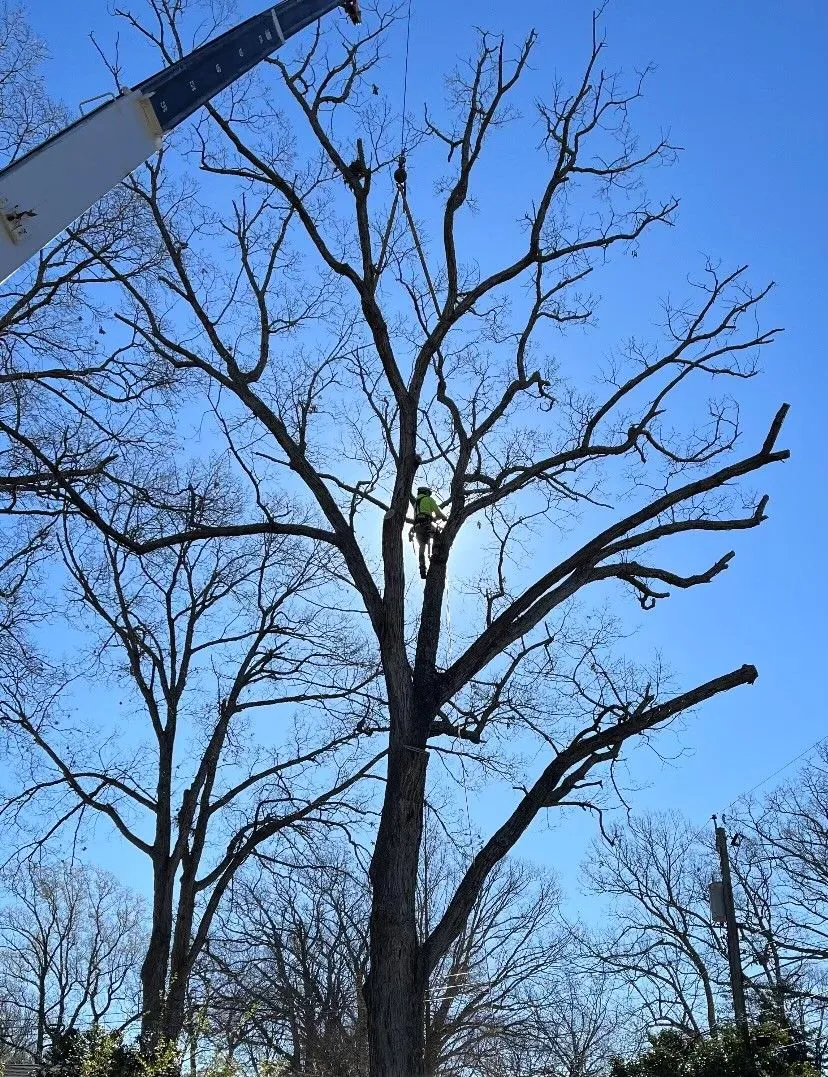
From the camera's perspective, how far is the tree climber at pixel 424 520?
10797mm

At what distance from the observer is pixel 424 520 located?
10.8 m

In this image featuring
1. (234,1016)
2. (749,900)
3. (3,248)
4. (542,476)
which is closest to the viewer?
(3,248)

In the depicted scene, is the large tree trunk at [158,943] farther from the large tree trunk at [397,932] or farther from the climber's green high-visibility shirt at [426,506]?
the climber's green high-visibility shirt at [426,506]

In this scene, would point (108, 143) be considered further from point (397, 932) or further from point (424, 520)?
point (397, 932)

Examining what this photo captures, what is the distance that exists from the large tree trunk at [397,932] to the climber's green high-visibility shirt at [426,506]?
244 cm

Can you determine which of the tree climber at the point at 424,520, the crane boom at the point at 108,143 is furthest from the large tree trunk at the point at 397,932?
the crane boom at the point at 108,143

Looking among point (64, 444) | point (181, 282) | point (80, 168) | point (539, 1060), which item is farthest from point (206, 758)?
point (539, 1060)

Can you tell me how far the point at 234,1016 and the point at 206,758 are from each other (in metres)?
7.38

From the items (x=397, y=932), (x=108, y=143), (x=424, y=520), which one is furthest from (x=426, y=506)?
(x=108, y=143)

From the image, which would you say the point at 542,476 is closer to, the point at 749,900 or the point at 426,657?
the point at 426,657

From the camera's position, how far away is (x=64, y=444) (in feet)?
36.1

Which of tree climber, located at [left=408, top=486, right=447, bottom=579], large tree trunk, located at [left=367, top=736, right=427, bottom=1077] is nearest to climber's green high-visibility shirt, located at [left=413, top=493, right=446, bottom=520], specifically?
tree climber, located at [left=408, top=486, right=447, bottom=579]

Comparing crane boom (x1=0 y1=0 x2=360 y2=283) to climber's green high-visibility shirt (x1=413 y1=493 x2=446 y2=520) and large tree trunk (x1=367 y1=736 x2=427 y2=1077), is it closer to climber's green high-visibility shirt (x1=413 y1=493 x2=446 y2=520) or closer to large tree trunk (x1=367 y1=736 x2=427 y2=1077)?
climber's green high-visibility shirt (x1=413 y1=493 x2=446 y2=520)

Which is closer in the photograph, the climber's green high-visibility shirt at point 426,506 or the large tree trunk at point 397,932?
the large tree trunk at point 397,932
